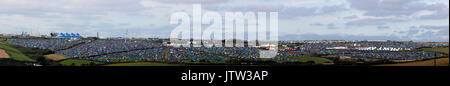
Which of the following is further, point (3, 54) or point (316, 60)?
point (316, 60)

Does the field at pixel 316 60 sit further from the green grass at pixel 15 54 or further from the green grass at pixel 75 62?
the green grass at pixel 15 54

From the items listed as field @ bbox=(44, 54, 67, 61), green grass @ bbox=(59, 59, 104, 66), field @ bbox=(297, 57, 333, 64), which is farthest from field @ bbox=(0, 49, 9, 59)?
field @ bbox=(297, 57, 333, 64)

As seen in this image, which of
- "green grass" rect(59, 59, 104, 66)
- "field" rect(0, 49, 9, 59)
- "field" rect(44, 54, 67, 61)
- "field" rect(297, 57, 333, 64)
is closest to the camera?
"field" rect(0, 49, 9, 59)

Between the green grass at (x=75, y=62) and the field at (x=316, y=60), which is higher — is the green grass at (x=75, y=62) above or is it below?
above

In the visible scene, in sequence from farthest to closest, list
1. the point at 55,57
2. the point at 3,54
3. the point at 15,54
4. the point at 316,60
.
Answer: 1. the point at 316,60
2. the point at 55,57
3. the point at 15,54
4. the point at 3,54

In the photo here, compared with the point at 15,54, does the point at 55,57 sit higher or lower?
lower

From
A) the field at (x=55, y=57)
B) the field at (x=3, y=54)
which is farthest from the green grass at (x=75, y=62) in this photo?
the field at (x=3, y=54)

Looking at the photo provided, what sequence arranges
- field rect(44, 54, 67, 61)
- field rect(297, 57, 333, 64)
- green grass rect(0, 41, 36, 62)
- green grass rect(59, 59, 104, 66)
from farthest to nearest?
field rect(297, 57, 333, 64), field rect(44, 54, 67, 61), green grass rect(59, 59, 104, 66), green grass rect(0, 41, 36, 62)

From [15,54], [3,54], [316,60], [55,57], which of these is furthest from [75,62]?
[316,60]

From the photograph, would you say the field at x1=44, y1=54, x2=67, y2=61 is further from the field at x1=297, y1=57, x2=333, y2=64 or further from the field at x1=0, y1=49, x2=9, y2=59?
the field at x1=297, y1=57, x2=333, y2=64

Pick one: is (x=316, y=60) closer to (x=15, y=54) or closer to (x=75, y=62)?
(x=75, y=62)

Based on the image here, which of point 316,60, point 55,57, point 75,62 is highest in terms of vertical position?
point 55,57

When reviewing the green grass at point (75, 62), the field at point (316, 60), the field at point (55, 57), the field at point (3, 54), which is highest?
the field at point (3, 54)
